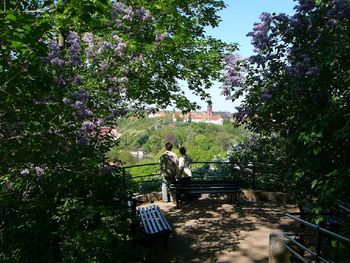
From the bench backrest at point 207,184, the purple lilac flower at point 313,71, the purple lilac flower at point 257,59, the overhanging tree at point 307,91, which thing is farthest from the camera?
the bench backrest at point 207,184

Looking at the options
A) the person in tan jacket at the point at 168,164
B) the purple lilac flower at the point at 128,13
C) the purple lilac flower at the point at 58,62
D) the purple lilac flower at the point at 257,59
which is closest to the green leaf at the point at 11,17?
the purple lilac flower at the point at 58,62

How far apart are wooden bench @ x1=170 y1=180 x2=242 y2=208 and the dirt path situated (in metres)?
0.44

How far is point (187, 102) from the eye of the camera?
44.5 feet

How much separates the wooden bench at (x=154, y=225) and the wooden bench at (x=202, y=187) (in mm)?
1895

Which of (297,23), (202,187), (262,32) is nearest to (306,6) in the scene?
(297,23)

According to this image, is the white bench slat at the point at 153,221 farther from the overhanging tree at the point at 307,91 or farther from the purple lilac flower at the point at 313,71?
the purple lilac flower at the point at 313,71

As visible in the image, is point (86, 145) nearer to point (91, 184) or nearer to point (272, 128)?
point (91, 184)

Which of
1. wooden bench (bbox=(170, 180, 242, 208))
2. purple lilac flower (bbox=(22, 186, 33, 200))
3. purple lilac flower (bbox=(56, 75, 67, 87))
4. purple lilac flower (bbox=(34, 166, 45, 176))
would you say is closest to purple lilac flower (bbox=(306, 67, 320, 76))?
purple lilac flower (bbox=(56, 75, 67, 87))

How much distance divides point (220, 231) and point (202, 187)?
227 cm

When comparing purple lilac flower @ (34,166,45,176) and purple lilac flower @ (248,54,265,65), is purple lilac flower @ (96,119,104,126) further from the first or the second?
purple lilac flower @ (248,54,265,65)

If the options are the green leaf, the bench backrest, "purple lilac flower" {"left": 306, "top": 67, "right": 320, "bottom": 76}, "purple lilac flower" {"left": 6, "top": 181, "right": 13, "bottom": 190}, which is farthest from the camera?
the bench backrest

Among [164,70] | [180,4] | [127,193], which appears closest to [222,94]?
[127,193]

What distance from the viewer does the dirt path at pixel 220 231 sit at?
7102 mm

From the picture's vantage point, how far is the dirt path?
7.10 m
